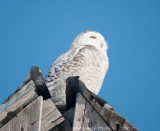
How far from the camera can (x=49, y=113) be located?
2.54 m

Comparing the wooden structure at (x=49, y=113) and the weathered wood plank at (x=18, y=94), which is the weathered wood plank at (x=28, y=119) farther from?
the weathered wood plank at (x=18, y=94)

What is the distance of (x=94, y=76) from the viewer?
17.7 feet

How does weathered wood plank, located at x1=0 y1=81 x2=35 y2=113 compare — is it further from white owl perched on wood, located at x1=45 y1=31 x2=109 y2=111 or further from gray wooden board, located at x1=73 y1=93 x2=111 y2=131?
white owl perched on wood, located at x1=45 y1=31 x2=109 y2=111

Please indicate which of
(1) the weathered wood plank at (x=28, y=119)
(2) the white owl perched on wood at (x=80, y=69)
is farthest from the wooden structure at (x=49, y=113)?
(2) the white owl perched on wood at (x=80, y=69)

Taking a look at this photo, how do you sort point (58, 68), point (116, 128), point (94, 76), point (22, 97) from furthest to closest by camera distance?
point (94, 76) < point (58, 68) < point (22, 97) < point (116, 128)

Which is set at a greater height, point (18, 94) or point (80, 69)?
point (80, 69)

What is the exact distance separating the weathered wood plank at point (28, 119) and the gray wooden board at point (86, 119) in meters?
0.26

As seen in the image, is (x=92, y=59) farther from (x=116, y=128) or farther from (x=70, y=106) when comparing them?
(x=116, y=128)

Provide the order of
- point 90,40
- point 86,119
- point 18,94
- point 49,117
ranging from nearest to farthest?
point 86,119
point 49,117
point 18,94
point 90,40

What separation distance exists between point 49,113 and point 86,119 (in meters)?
0.29

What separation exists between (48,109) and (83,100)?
0.86ft

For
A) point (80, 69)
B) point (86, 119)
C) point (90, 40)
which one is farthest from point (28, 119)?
point (90, 40)

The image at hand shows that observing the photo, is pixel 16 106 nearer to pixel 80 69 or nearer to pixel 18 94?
pixel 18 94

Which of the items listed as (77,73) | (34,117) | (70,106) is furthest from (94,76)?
(34,117)
